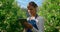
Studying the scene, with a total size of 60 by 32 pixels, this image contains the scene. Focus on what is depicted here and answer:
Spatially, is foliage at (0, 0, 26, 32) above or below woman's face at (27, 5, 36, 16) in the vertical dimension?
below

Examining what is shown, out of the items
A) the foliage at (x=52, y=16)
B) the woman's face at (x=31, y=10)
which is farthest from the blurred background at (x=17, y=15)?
the woman's face at (x=31, y=10)

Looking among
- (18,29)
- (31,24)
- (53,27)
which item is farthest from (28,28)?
(18,29)

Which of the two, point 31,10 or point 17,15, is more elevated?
point 31,10

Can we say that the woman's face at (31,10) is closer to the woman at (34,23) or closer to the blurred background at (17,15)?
the woman at (34,23)

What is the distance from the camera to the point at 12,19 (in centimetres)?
757

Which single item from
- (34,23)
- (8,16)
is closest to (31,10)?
(34,23)

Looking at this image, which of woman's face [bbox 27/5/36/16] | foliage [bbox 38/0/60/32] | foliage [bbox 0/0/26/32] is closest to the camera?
woman's face [bbox 27/5/36/16]

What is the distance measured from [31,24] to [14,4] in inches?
181

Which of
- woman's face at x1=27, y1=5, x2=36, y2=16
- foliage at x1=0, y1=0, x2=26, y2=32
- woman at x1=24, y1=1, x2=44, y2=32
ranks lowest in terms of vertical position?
foliage at x1=0, y1=0, x2=26, y2=32

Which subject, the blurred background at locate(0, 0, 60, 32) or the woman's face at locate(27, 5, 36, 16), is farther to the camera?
Answer: the blurred background at locate(0, 0, 60, 32)

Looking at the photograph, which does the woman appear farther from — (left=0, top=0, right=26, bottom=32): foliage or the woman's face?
(left=0, top=0, right=26, bottom=32): foliage

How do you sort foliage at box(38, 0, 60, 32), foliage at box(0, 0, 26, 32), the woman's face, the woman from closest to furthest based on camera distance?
the woman, the woman's face, foliage at box(38, 0, 60, 32), foliage at box(0, 0, 26, 32)

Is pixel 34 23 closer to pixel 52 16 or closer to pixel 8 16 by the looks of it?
pixel 52 16

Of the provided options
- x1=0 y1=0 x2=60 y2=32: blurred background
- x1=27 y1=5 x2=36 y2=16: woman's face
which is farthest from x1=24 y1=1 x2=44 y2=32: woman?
x1=0 y1=0 x2=60 y2=32: blurred background
